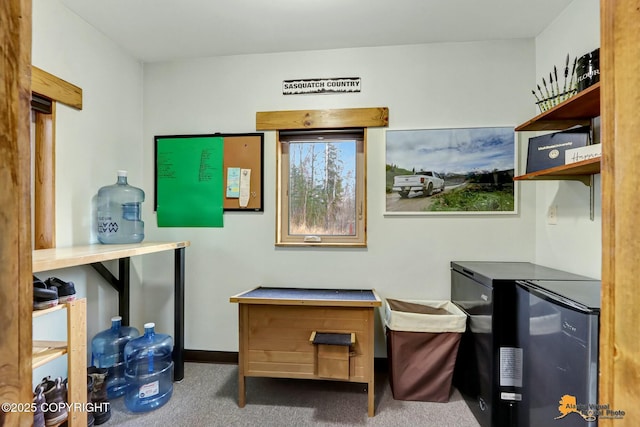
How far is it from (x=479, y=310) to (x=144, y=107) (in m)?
2.93

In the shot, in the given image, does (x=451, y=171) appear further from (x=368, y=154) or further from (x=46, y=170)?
(x=46, y=170)

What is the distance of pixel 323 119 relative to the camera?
90.0 inches

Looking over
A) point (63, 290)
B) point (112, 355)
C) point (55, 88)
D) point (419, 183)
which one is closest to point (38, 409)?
point (63, 290)

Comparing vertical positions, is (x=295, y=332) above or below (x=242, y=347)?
above

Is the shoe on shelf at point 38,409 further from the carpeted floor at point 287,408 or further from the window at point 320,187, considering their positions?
the window at point 320,187

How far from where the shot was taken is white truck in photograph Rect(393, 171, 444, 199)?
2221 mm

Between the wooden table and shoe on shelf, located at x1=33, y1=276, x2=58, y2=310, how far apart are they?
2.76 feet

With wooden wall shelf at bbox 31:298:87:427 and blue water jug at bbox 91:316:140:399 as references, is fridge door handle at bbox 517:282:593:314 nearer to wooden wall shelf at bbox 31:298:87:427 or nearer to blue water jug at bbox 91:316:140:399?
wooden wall shelf at bbox 31:298:87:427

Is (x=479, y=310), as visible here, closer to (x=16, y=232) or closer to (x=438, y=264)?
(x=438, y=264)

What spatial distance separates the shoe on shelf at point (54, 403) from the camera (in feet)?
4.61

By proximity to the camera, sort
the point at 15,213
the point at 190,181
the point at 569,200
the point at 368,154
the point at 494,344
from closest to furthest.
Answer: the point at 15,213 < the point at 494,344 < the point at 569,200 < the point at 368,154 < the point at 190,181

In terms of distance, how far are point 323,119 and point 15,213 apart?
2.02 m

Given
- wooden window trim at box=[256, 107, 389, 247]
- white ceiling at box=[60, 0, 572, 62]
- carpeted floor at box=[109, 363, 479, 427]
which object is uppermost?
white ceiling at box=[60, 0, 572, 62]

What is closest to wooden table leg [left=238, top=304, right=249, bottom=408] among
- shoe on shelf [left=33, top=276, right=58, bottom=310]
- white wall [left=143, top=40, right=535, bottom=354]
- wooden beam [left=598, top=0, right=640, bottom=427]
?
white wall [left=143, top=40, right=535, bottom=354]
